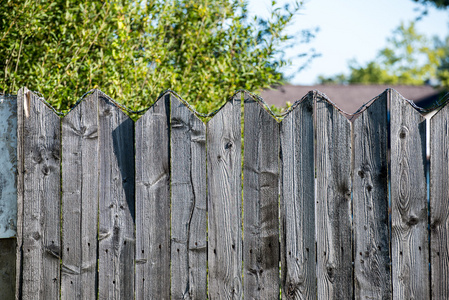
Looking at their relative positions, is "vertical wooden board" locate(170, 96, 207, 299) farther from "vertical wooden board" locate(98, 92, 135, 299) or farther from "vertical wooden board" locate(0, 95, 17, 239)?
"vertical wooden board" locate(0, 95, 17, 239)

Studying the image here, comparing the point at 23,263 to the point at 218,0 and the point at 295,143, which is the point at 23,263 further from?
the point at 218,0

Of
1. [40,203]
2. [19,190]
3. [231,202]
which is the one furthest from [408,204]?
[19,190]

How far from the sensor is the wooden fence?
222cm

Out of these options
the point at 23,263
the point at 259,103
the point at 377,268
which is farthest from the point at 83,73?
the point at 377,268

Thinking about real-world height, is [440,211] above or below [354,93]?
below

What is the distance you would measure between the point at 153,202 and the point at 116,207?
0.77 ft

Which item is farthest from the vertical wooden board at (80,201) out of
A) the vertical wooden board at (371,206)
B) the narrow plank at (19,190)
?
the vertical wooden board at (371,206)

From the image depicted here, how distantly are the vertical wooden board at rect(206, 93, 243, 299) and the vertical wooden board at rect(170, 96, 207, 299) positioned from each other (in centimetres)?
5

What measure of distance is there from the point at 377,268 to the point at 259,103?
1095 millimetres

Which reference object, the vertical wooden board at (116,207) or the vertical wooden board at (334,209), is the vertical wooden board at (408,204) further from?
the vertical wooden board at (116,207)

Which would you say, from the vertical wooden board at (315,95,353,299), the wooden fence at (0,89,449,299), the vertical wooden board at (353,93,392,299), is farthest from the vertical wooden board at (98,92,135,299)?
the vertical wooden board at (353,93,392,299)

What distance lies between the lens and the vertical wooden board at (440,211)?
2.19 m

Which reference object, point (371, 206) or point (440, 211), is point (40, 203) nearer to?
point (371, 206)

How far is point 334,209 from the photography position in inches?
89.7
